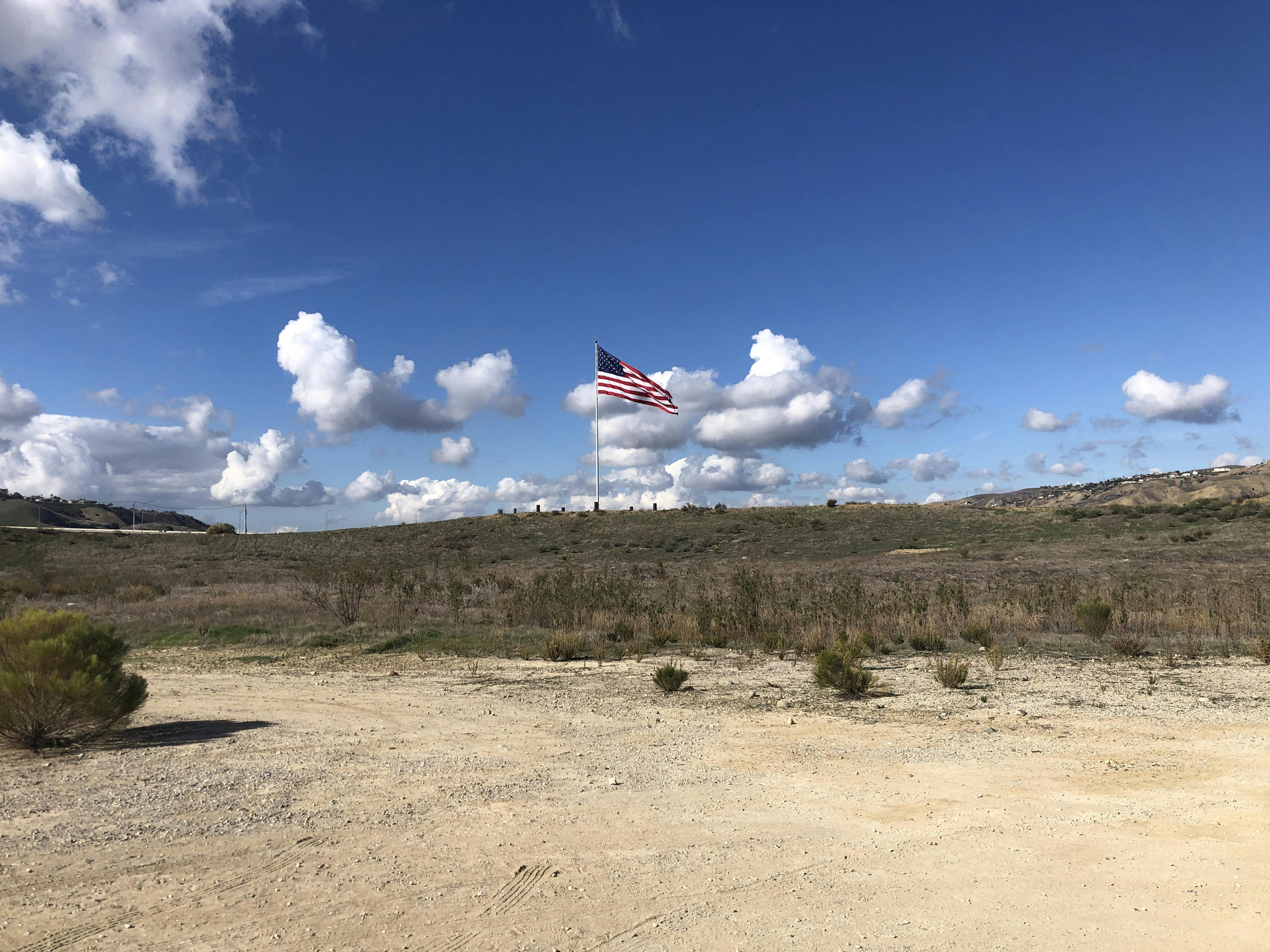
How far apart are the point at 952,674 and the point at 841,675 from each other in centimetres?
168

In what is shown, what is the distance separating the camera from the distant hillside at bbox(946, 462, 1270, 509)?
79.4 metres

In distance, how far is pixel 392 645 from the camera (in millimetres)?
17812

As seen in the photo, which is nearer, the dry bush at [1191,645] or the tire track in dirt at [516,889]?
the tire track in dirt at [516,889]

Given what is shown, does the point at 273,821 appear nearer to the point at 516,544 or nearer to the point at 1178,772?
the point at 1178,772

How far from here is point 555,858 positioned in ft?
18.6

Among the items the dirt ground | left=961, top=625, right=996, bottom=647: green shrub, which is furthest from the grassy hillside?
the dirt ground

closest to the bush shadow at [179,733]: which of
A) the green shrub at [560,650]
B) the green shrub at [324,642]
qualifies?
the green shrub at [560,650]

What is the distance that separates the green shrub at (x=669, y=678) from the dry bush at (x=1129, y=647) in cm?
795

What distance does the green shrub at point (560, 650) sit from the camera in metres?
15.7

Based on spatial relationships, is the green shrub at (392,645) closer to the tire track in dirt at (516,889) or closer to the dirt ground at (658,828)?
the dirt ground at (658,828)

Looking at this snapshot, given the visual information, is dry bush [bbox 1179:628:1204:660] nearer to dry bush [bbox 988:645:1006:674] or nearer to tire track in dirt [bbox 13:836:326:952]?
dry bush [bbox 988:645:1006:674]

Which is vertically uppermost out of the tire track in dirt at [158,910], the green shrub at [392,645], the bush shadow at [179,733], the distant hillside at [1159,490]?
the distant hillside at [1159,490]

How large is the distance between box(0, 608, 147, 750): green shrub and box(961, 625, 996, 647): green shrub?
14115mm

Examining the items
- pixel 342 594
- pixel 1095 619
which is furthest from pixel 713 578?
pixel 1095 619
